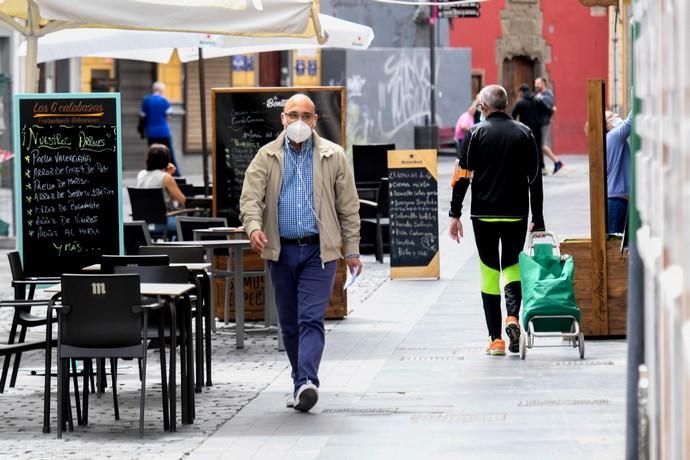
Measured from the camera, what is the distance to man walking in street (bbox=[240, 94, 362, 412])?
9773 millimetres

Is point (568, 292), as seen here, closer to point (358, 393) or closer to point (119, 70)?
point (358, 393)

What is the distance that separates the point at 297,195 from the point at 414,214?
762cm

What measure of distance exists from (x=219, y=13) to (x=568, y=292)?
2818mm

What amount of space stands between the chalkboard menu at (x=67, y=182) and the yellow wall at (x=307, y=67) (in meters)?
31.2

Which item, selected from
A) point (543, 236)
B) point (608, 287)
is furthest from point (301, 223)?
point (608, 287)

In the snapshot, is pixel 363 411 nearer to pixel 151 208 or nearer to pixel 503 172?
pixel 503 172

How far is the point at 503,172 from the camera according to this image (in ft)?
38.4

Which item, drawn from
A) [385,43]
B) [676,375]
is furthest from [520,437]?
[385,43]

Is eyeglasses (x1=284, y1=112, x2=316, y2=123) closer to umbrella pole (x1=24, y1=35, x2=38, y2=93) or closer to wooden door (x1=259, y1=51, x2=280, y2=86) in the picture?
umbrella pole (x1=24, y1=35, x2=38, y2=93)

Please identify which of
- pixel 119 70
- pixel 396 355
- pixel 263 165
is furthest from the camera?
pixel 119 70

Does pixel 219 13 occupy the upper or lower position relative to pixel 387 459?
upper

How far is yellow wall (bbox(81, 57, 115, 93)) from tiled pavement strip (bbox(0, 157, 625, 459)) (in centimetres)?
2448

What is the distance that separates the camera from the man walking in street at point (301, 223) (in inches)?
385

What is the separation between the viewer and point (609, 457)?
26.2ft
